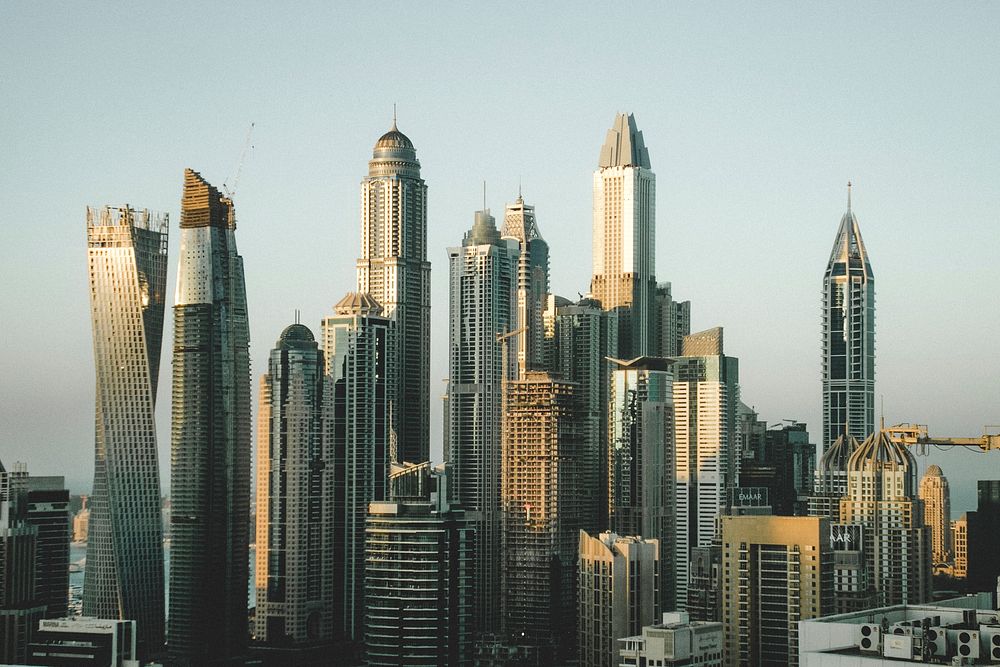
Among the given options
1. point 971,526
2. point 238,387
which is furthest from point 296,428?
point 971,526

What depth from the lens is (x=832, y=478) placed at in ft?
297

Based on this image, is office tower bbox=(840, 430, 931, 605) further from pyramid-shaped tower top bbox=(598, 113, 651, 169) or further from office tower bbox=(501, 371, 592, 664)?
pyramid-shaped tower top bbox=(598, 113, 651, 169)

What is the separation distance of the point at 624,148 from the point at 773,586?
59388 mm

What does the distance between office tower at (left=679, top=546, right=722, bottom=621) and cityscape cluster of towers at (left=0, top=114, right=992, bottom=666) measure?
33 centimetres

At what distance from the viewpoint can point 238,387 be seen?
90125 mm

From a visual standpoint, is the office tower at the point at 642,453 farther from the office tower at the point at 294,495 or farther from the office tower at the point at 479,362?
the office tower at the point at 294,495

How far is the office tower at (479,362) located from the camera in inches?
3679

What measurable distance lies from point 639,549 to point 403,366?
35.3 m

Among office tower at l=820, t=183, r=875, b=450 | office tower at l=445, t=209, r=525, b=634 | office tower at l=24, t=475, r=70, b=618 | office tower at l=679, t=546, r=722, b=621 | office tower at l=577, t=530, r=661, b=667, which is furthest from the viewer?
office tower at l=820, t=183, r=875, b=450

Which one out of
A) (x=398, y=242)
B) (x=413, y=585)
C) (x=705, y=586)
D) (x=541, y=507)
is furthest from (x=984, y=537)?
(x=398, y=242)

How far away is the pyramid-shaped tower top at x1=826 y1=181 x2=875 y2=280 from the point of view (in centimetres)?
10994

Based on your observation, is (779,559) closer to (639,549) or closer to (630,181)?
(639,549)

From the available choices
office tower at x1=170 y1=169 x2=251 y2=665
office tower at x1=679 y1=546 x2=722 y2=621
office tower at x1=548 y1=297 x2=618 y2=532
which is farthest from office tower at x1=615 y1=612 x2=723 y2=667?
office tower at x1=548 y1=297 x2=618 y2=532

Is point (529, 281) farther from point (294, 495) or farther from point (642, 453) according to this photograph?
point (294, 495)
